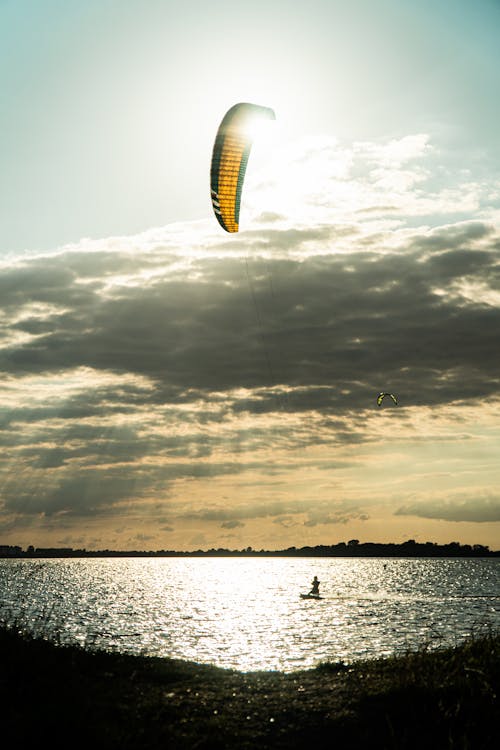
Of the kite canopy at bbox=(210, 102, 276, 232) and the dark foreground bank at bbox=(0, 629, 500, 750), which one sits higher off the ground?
the kite canopy at bbox=(210, 102, 276, 232)

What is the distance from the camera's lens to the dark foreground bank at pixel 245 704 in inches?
497

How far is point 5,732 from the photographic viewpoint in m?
12.2

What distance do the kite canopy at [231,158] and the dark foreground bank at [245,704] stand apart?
15508 mm

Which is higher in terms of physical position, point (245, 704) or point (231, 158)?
point (231, 158)

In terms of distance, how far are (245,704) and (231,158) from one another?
17383 mm

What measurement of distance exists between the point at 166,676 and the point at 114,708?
3334 mm

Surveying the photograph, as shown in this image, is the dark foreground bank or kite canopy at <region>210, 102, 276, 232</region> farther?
kite canopy at <region>210, 102, 276, 232</region>

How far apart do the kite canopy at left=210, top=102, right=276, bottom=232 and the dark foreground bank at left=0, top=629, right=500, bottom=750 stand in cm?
1551

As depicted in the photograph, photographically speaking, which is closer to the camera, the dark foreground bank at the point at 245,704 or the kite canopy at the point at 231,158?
the dark foreground bank at the point at 245,704

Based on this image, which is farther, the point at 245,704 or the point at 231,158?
the point at 231,158

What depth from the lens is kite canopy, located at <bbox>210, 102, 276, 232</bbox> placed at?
23.9 m

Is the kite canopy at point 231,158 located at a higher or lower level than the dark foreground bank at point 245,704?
higher

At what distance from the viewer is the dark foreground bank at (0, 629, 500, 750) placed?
12633 mm

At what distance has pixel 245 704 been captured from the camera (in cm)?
1502
